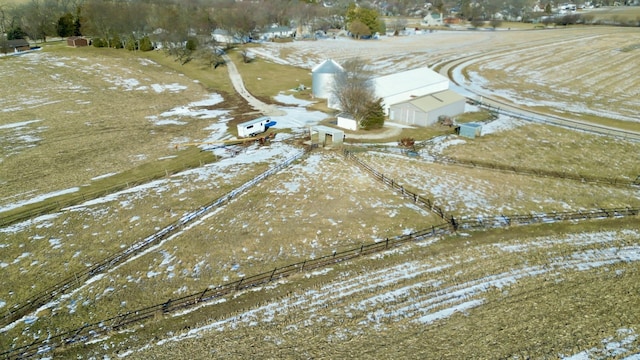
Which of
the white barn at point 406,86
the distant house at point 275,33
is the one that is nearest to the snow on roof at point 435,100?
the white barn at point 406,86

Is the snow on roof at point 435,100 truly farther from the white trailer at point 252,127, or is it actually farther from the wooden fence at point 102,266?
the wooden fence at point 102,266

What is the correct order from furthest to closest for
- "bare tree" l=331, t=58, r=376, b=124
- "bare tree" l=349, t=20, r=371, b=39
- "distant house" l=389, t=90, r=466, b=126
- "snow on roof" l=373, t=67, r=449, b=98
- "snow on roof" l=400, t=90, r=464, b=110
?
"bare tree" l=349, t=20, r=371, b=39 < "snow on roof" l=373, t=67, r=449, b=98 < "snow on roof" l=400, t=90, r=464, b=110 < "distant house" l=389, t=90, r=466, b=126 < "bare tree" l=331, t=58, r=376, b=124

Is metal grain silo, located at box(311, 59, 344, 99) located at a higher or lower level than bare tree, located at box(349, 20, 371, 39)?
lower

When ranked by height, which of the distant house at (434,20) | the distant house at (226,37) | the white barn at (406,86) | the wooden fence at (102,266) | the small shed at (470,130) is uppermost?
the distant house at (434,20)

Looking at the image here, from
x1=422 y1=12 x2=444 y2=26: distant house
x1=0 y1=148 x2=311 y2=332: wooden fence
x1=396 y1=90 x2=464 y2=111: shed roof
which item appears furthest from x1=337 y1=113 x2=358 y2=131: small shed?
x1=422 y1=12 x2=444 y2=26: distant house

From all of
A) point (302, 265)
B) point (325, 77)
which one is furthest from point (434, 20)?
point (302, 265)

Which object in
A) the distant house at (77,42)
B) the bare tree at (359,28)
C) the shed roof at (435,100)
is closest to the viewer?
the shed roof at (435,100)

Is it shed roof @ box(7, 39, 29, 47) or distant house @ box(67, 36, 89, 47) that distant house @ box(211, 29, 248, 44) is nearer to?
distant house @ box(67, 36, 89, 47)
